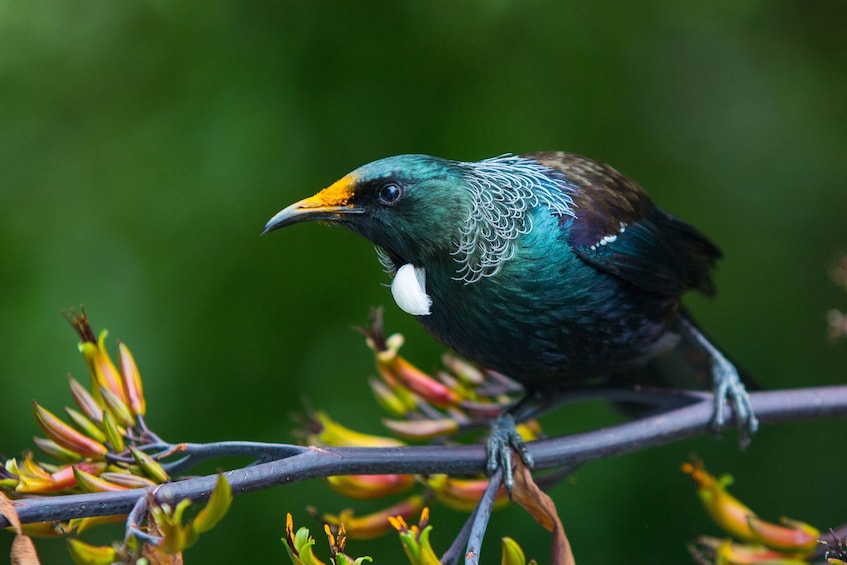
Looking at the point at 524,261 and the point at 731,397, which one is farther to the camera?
the point at 731,397

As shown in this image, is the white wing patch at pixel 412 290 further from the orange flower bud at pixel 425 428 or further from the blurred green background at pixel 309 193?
the blurred green background at pixel 309 193

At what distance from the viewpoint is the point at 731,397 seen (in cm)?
178

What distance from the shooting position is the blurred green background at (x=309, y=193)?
2.43m

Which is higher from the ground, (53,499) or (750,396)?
(53,499)

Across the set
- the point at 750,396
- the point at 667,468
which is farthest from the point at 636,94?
the point at 750,396

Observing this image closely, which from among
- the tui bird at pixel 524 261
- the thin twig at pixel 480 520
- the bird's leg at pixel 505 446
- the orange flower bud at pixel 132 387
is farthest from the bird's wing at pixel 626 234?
the orange flower bud at pixel 132 387

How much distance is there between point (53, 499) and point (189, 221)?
4.74 feet

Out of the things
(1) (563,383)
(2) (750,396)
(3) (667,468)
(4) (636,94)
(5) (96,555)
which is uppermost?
(4) (636,94)

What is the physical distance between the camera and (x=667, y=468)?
2.57 meters

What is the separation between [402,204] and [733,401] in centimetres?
72

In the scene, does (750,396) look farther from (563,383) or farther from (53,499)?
(53,499)

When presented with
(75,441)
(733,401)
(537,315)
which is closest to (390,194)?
(537,315)

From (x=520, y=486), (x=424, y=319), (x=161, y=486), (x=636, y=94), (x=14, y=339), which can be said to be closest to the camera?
(x=161, y=486)

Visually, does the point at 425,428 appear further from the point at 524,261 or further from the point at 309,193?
the point at 309,193
